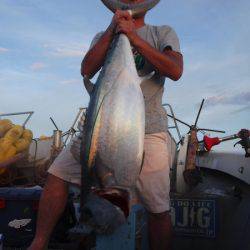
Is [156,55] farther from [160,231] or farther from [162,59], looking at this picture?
[160,231]

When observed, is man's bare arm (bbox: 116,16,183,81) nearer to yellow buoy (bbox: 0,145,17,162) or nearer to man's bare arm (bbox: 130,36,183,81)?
man's bare arm (bbox: 130,36,183,81)

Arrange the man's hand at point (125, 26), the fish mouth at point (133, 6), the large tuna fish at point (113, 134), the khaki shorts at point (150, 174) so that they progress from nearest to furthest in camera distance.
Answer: the large tuna fish at point (113, 134) → the man's hand at point (125, 26) → the fish mouth at point (133, 6) → the khaki shorts at point (150, 174)

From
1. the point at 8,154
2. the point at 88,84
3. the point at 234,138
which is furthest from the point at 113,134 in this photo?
the point at 8,154

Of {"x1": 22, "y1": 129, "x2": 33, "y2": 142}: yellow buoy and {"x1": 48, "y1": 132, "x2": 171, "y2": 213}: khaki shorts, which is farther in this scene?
{"x1": 22, "y1": 129, "x2": 33, "y2": 142}: yellow buoy

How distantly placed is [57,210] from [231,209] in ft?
5.91

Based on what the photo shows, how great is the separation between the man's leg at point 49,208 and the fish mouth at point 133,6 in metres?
1.17

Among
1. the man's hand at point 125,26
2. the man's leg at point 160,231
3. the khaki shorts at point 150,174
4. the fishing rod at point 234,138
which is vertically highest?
the man's hand at point 125,26

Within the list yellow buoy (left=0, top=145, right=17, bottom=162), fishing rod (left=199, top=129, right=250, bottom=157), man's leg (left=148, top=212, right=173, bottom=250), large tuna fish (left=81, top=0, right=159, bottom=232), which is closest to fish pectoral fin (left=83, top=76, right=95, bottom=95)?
large tuna fish (left=81, top=0, right=159, bottom=232)

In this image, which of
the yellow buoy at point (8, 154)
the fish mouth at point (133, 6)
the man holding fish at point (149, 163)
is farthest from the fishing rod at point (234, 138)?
the yellow buoy at point (8, 154)

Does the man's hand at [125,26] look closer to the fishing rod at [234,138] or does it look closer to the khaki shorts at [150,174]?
the khaki shorts at [150,174]

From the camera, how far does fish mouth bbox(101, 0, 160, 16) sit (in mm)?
2779

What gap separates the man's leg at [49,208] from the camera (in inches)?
110

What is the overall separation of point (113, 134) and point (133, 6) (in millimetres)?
934

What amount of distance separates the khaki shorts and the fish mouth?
80 centimetres
